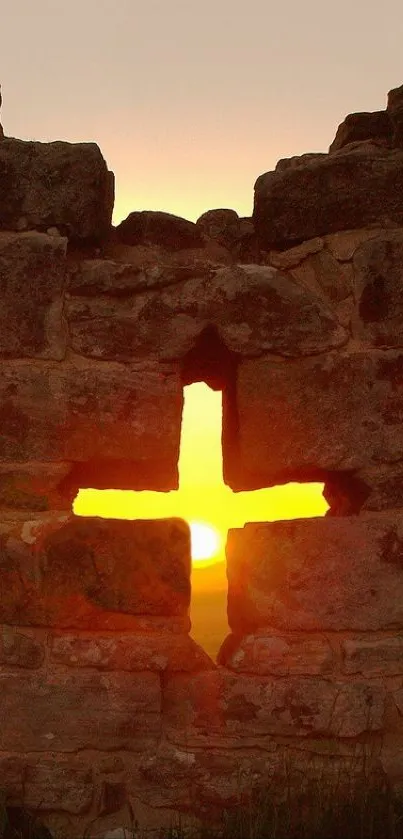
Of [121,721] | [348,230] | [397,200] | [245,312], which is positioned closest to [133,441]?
[245,312]

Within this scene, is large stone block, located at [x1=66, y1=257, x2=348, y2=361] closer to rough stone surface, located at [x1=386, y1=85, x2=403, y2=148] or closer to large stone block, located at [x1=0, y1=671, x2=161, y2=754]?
rough stone surface, located at [x1=386, y1=85, x2=403, y2=148]

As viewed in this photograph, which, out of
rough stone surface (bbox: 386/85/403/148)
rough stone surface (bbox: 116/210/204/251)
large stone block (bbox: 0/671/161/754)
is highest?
rough stone surface (bbox: 386/85/403/148)

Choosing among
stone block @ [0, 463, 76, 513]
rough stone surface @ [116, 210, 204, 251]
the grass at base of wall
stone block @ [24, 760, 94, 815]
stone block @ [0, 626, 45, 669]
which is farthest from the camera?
rough stone surface @ [116, 210, 204, 251]

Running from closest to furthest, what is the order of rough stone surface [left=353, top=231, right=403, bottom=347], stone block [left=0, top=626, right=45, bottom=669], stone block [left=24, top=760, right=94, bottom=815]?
stone block [left=24, top=760, right=94, bottom=815], stone block [left=0, top=626, right=45, bottom=669], rough stone surface [left=353, top=231, right=403, bottom=347]

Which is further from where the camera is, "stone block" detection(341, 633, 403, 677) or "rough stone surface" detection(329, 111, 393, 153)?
"rough stone surface" detection(329, 111, 393, 153)

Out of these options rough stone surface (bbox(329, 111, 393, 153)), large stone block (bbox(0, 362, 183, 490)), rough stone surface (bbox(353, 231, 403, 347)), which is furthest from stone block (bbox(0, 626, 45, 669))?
rough stone surface (bbox(329, 111, 393, 153))

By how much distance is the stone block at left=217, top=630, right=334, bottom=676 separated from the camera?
270 centimetres

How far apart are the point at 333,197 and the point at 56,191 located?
1064 millimetres

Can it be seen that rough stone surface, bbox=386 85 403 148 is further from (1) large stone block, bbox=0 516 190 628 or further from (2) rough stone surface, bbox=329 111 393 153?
(1) large stone block, bbox=0 516 190 628

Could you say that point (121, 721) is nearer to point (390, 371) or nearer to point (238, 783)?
point (238, 783)

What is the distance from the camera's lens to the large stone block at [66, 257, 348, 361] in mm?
2916

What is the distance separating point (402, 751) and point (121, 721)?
964 millimetres

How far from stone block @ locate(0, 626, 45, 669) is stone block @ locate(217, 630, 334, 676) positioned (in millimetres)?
657

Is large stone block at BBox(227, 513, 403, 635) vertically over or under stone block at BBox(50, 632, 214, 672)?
over
